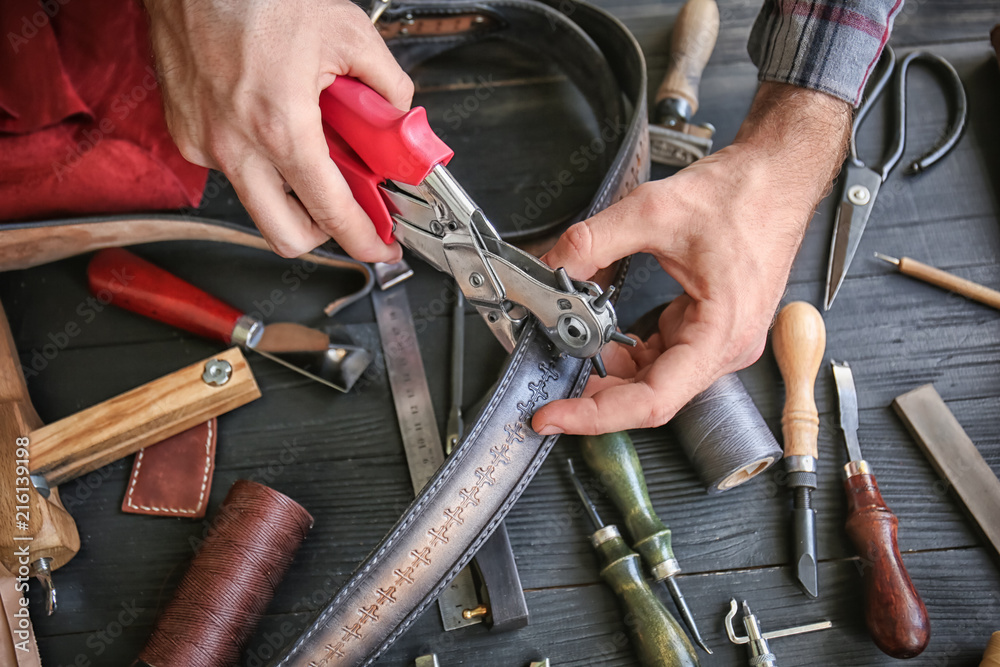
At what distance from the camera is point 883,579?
3.56 ft

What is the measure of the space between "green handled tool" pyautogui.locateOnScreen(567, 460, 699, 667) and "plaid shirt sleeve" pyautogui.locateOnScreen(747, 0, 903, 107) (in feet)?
2.69

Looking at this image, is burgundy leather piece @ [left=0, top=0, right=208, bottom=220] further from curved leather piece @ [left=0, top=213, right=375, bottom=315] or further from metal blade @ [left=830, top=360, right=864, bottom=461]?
metal blade @ [left=830, top=360, right=864, bottom=461]

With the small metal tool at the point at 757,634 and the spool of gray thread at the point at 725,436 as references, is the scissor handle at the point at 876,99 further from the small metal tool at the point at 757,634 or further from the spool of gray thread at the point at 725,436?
the small metal tool at the point at 757,634

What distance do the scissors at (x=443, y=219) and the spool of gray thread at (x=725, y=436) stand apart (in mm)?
249

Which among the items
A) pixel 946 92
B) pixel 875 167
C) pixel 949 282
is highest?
pixel 946 92

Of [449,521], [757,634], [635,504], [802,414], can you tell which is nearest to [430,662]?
[449,521]

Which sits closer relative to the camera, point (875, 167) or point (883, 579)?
point (883, 579)

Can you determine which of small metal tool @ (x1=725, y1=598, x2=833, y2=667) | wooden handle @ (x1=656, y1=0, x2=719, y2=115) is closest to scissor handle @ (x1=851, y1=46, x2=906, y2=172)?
wooden handle @ (x1=656, y1=0, x2=719, y2=115)

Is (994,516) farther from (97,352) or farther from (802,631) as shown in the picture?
(97,352)

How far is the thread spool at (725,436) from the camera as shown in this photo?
3.69 ft

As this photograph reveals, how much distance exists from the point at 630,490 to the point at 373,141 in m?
0.70

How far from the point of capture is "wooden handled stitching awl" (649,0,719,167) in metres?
1.44

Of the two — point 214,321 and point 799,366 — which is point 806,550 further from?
point 214,321

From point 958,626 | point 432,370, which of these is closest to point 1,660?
point 432,370
